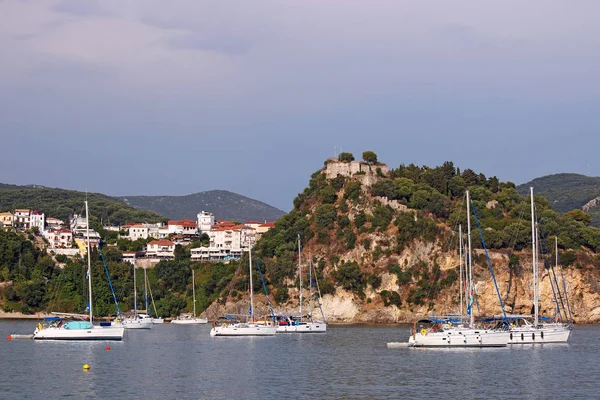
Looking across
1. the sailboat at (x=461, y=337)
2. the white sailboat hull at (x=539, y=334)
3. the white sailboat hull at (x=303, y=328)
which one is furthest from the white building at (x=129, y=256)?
the white sailboat hull at (x=539, y=334)

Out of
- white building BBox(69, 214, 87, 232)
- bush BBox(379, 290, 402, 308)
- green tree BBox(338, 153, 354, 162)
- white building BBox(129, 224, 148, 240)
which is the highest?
green tree BBox(338, 153, 354, 162)

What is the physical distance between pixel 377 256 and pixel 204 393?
2899 inches

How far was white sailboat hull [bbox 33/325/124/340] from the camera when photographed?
70.8 m

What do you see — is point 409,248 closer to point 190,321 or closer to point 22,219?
point 190,321

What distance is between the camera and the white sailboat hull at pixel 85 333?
2788 inches

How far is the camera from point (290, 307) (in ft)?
367

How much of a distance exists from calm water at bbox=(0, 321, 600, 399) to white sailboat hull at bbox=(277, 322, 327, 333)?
1275 cm

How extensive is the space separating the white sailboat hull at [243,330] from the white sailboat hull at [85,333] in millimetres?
12659

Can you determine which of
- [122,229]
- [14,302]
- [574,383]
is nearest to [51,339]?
[574,383]

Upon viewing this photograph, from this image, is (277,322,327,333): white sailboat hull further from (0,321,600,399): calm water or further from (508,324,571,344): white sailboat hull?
(508,324,571,344): white sailboat hull

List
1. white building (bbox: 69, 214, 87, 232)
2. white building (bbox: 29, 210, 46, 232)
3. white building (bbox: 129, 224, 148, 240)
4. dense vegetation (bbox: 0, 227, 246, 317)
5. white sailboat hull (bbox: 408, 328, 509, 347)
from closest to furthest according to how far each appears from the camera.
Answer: white sailboat hull (bbox: 408, 328, 509, 347) < dense vegetation (bbox: 0, 227, 246, 317) < white building (bbox: 69, 214, 87, 232) < white building (bbox: 129, 224, 148, 240) < white building (bbox: 29, 210, 46, 232)

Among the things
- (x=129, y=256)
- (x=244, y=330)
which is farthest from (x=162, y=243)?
(x=244, y=330)

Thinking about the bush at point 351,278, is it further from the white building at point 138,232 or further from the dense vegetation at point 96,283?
the white building at point 138,232

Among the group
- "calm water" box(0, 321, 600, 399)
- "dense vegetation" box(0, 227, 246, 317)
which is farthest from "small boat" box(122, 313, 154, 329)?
"calm water" box(0, 321, 600, 399)
